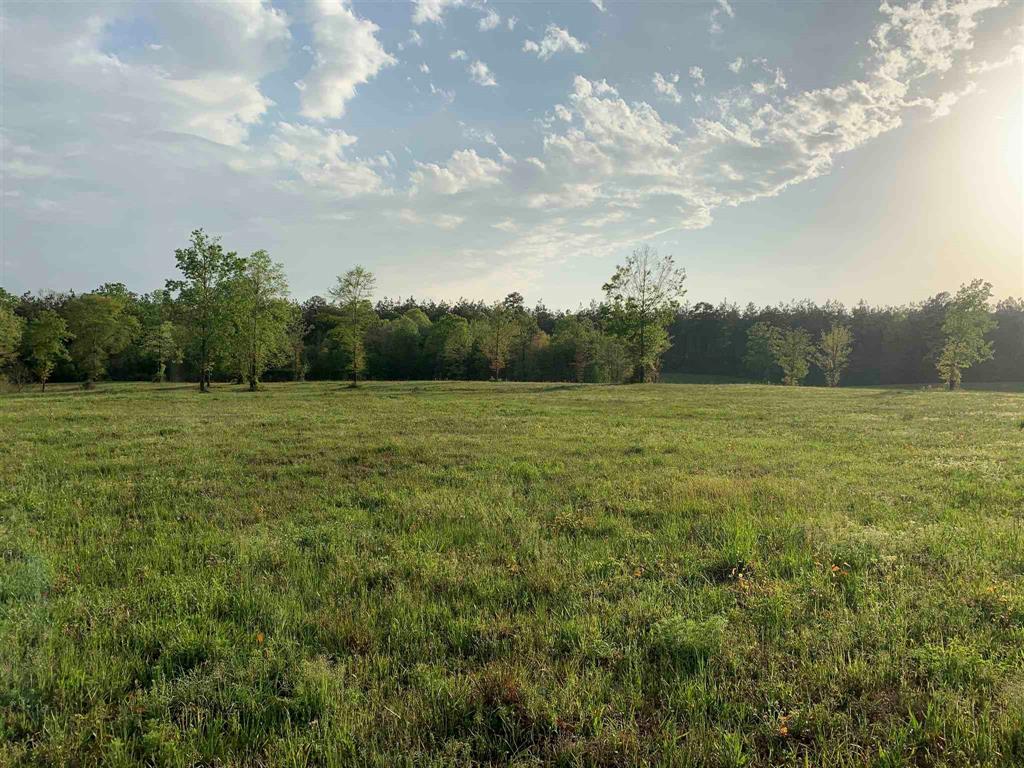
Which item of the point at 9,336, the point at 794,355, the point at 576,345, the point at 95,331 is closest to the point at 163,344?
the point at 95,331

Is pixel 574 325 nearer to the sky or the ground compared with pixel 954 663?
nearer to the sky

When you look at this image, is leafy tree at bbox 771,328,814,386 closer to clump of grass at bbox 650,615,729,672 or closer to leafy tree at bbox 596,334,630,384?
leafy tree at bbox 596,334,630,384

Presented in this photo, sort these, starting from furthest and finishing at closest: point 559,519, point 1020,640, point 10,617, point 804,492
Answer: point 804,492 < point 559,519 < point 10,617 < point 1020,640

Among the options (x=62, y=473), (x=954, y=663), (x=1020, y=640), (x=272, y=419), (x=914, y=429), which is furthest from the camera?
(x=272, y=419)

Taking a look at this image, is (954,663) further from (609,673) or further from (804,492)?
(804,492)

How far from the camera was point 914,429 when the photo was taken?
58.0ft

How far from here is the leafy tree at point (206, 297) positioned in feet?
143

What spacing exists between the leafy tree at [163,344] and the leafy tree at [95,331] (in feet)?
9.95

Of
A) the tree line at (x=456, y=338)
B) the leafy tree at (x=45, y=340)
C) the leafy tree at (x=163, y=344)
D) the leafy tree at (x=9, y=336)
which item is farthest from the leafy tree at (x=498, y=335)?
the leafy tree at (x=9, y=336)

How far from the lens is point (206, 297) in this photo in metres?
44.2

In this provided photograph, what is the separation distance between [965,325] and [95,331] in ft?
305

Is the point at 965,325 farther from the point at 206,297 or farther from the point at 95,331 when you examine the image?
the point at 95,331

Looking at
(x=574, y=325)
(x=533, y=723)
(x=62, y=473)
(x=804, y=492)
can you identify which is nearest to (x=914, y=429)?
(x=804, y=492)

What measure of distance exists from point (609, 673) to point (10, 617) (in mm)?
5286
